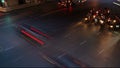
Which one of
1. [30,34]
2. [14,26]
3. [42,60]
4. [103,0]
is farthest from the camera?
[103,0]

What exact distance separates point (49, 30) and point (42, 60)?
9336 millimetres

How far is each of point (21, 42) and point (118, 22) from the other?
1578 centimetres

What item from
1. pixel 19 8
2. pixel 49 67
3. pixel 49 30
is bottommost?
pixel 49 67

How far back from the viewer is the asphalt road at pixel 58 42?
19234mm

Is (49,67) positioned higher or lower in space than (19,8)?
lower

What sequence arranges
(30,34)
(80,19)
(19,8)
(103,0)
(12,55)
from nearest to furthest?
(12,55) < (30,34) < (80,19) < (19,8) < (103,0)

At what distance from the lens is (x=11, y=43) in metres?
23.3

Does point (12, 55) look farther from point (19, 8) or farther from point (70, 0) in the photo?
point (70, 0)

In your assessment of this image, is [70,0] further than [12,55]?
Yes

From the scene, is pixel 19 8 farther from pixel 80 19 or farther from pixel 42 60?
pixel 42 60

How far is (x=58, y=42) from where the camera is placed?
77.2 ft

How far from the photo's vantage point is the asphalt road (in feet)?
63.1

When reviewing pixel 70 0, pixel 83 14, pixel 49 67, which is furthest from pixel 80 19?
pixel 49 67

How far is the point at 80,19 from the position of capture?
3297cm
